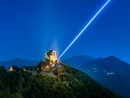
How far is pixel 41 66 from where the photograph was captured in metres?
97.3

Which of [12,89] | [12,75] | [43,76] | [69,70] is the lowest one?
[12,89]

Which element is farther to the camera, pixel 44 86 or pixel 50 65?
pixel 50 65

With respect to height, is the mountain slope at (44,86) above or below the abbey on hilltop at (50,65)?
below

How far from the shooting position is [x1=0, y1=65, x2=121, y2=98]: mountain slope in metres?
63.8

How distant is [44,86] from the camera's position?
79.9 m

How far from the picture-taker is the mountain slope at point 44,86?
63844 mm

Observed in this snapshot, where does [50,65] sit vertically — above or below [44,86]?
above

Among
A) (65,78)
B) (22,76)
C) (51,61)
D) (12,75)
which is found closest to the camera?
(12,75)

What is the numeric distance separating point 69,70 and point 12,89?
46252 mm

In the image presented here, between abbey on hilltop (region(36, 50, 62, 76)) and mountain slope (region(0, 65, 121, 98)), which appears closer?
mountain slope (region(0, 65, 121, 98))

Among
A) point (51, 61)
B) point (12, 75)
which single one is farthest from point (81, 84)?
point (12, 75)

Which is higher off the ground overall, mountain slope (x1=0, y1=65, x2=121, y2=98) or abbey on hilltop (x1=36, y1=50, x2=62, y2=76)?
abbey on hilltop (x1=36, y1=50, x2=62, y2=76)

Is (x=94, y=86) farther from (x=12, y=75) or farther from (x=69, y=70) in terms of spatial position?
(x=12, y=75)

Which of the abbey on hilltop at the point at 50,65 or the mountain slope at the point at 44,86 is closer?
the mountain slope at the point at 44,86
